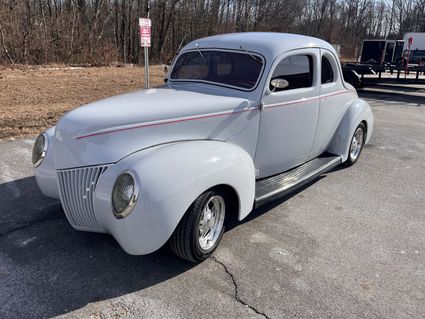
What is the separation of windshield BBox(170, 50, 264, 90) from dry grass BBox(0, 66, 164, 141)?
374cm

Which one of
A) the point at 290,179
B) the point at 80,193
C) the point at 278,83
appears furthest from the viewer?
the point at 290,179

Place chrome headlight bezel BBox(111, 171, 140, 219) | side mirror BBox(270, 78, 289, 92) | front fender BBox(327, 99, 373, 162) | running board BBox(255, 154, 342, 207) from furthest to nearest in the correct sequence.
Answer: front fender BBox(327, 99, 373, 162) → side mirror BBox(270, 78, 289, 92) → running board BBox(255, 154, 342, 207) → chrome headlight bezel BBox(111, 171, 140, 219)

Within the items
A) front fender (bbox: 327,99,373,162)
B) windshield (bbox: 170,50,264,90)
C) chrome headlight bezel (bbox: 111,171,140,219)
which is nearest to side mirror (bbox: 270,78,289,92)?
windshield (bbox: 170,50,264,90)

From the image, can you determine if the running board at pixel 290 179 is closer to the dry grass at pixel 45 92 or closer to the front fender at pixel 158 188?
the front fender at pixel 158 188

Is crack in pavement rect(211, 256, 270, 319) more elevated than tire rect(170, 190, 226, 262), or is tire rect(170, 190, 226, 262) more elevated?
tire rect(170, 190, 226, 262)

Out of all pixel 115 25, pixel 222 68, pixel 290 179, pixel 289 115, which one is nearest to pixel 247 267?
pixel 290 179

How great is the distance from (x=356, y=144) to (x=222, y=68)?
286 centimetres

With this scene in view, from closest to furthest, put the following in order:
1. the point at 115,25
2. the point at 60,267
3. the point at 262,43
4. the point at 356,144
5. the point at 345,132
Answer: the point at 60,267 → the point at 262,43 → the point at 345,132 → the point at 356,144 → the point at 115,25

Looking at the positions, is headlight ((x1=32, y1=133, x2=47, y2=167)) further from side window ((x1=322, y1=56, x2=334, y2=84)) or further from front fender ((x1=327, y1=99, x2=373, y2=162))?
front fender ((x1=327, y1=99, x2=373, y2=162))

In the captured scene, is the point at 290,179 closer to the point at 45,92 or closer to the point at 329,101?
the point at 329,101

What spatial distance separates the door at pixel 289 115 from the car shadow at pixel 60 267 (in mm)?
778

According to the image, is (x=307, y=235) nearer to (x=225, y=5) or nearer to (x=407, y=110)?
(x=407, y=110)

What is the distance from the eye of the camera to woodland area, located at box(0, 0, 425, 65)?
17703 millimetres

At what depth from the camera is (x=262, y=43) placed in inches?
171
